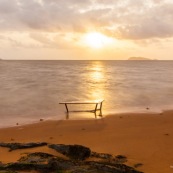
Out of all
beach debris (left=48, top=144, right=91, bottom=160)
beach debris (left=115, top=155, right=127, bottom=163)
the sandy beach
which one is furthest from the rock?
beach debris (left=115, top=155, right=127, bottom=163)

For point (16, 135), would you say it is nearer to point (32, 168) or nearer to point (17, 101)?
point (32, 168)

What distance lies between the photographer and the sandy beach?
10781 mm

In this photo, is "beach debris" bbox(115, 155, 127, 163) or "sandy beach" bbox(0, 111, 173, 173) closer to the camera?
"beach debris" bbox(115, 155, 127, 163)

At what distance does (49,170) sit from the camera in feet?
26.1

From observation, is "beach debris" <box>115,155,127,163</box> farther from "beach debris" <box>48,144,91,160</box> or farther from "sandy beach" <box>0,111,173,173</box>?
"beach debris" <box>48,144,91,160</box>

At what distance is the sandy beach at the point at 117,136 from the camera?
35.4 ft

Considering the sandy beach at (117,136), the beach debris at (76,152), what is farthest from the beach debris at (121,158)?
the beach debris at (76,152)

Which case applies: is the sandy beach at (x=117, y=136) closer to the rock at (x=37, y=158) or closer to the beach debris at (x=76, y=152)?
the beach debris at (x=76, y=152)

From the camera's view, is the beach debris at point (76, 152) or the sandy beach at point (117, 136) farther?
the sandy beach at point (117, 136)

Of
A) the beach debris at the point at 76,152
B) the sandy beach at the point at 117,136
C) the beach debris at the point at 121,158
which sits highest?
the beach debris at the point at 76,152

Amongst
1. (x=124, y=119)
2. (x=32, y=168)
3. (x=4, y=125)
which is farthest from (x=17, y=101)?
(x=32, y=168)

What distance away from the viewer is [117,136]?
569 inches

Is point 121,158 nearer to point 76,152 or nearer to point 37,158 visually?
point 76,152

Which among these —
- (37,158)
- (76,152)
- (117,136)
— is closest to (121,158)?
(76,152)
